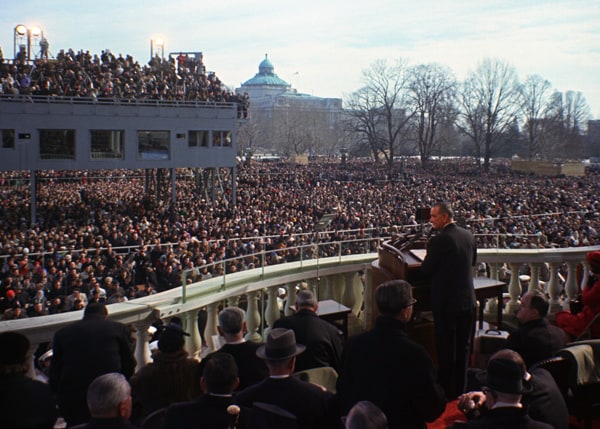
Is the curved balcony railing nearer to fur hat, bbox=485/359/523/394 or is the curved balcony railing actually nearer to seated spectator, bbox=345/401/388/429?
seated spectator, bbox=345/401/388/429

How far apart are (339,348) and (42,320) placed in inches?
84.0

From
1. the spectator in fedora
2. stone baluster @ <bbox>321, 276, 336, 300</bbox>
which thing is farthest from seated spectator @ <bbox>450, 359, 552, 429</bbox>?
stone baluster @ <bbox>321, 276, 336, 300</bbox>

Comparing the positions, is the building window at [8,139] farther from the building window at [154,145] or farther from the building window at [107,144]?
the building window at [154,145]

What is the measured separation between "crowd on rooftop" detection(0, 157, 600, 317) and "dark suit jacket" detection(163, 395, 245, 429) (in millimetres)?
2373

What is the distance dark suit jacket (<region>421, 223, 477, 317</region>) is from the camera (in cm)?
512

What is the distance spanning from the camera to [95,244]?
789 inches

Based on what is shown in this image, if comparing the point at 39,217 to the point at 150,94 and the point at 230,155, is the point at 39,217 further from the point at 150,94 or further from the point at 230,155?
the point at 230,155

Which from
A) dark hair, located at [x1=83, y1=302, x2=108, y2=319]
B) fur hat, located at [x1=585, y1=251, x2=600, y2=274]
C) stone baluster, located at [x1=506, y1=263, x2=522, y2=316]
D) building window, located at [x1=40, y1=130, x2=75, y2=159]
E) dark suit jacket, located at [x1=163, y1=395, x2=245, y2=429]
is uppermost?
building window, located at [x1=40, y1=130, x2=75, y2=159]

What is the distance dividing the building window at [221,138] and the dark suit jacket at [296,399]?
38035 mm

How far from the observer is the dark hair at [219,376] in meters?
3.41

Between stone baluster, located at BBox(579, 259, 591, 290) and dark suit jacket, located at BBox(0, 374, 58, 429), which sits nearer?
dark suit jacket, located at BBox(0, 374, 58, 429)

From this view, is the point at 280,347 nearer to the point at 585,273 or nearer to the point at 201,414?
the point at 201,414

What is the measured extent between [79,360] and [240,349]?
41.2 inches

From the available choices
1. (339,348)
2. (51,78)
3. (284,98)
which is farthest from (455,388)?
(284,98)
